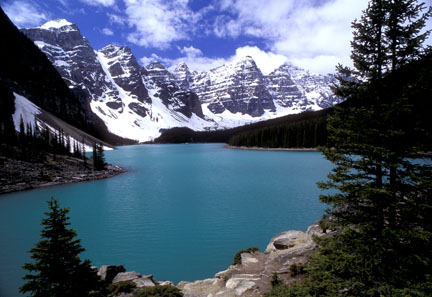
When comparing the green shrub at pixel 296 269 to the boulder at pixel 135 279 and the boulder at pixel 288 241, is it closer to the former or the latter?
the boulder at pixel 288 241

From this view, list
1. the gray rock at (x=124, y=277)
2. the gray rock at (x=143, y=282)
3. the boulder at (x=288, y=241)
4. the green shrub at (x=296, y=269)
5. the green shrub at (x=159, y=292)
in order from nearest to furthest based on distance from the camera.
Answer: the green shrub at (x=159, y=292) → the green shrub at (x=296, y=269) → the gray rock at (x=143, y=282) → the gray rock at (x=124, y=277) → the boulder at (x=288, y=241)

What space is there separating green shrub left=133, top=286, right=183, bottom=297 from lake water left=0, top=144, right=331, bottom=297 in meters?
4.59

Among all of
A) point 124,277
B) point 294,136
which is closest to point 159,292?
point 124,277

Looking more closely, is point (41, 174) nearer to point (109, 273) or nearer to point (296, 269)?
point (109, 273)

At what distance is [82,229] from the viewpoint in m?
21.8

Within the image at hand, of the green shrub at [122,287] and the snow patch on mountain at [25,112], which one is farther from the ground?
the snow patch on mountain at [25,112]

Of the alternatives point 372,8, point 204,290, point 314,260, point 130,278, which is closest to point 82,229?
point 130,278

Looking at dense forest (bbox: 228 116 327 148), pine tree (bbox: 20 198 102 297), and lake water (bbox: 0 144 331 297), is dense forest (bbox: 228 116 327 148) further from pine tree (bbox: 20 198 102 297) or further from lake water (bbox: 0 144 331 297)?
pine tree (bbox: 20 198 102 297)

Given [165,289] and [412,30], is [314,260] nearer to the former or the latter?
[165,289]

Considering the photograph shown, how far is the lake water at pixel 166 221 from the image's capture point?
15721mm

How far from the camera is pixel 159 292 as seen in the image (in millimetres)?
9227

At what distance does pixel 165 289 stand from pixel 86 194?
3240cm

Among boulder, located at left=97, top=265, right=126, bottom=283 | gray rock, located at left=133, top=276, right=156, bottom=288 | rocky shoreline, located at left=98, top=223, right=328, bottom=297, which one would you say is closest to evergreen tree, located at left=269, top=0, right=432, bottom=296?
rocky shoreline, located at left=98, top=223, right=328, bottom=297

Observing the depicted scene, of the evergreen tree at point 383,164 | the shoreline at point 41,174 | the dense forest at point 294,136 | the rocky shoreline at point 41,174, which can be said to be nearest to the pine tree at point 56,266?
the evergreen tree at point 383,164
